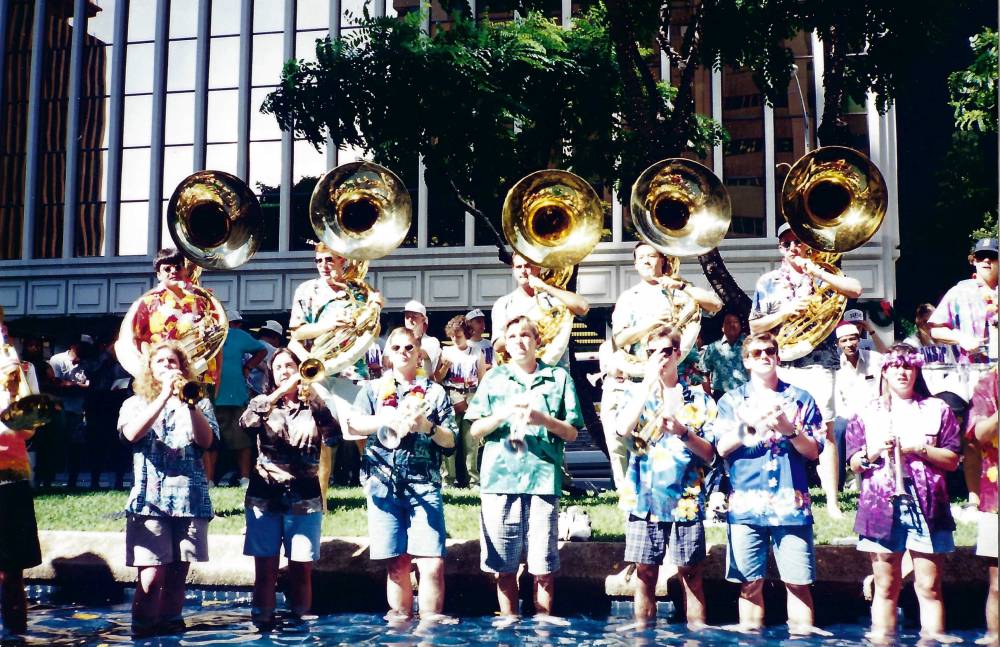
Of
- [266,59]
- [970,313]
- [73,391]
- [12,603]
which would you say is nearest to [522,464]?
[12,603]

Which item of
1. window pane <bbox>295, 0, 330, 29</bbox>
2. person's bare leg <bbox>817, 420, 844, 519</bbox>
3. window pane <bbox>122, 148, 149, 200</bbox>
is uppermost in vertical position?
window pane <bbox>295, 0, 330, 29</bbox>

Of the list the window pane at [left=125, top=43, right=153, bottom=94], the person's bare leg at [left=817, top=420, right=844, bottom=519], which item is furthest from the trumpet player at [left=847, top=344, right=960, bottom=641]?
the window pane at [left=125, top=43, right=153, bottom=94]

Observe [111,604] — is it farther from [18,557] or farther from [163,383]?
[163,383]

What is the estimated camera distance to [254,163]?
20.8 m

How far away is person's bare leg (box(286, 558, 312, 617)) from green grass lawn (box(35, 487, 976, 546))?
2.25 ft

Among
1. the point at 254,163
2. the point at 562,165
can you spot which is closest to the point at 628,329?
the point at 562,165

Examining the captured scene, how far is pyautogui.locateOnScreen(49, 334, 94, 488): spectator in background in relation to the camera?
1145cm

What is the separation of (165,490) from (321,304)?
6.67ft

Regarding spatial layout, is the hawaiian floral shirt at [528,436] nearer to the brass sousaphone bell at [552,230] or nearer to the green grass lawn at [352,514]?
the green grass lawn at [352,514]

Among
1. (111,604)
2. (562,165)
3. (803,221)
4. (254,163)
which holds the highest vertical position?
(254,163)

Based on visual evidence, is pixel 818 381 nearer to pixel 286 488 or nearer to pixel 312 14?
pixel 286 488

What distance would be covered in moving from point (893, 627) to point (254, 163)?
17.1 metres

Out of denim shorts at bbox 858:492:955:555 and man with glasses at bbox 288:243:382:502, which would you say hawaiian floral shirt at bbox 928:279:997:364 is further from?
man with glasses at bbox 288:243:382:502

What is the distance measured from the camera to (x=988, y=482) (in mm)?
5723
